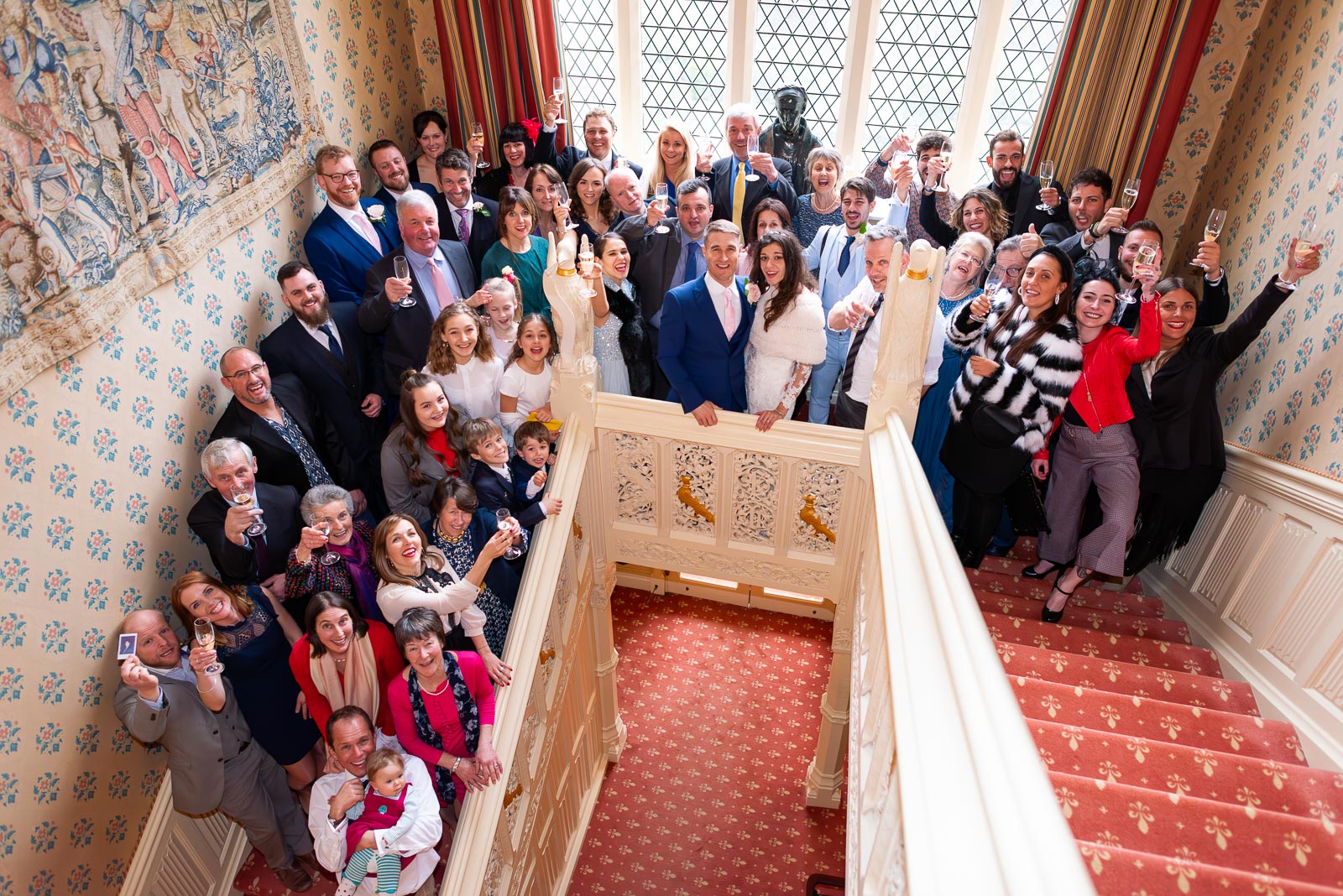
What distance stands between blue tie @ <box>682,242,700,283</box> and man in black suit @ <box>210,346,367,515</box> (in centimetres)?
197

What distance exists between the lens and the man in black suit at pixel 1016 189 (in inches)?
176

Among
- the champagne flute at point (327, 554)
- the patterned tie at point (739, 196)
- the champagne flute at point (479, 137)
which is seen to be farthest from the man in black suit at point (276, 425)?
the patterned tie at point (739, 196)

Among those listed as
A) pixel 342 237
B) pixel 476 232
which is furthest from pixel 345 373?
pixel 476 232

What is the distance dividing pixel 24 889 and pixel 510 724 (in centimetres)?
184

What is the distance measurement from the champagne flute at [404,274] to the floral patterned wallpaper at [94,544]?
0.87 m

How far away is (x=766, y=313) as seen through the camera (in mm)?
3346

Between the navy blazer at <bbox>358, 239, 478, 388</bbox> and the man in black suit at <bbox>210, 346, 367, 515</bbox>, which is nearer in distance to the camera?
the man in black suit at <bbox>210, 346, 367, 515</bbox>

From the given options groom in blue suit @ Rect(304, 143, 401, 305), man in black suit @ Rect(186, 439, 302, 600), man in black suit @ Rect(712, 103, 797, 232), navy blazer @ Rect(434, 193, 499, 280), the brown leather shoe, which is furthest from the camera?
man in black suit @ Rect(712, 103, 797, 232)

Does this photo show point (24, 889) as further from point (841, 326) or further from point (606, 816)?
point (841, 326)

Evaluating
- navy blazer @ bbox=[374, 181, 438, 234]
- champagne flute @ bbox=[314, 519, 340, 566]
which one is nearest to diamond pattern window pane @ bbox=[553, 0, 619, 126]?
navy blazer @ bbox=[374, 181, 438, 234]

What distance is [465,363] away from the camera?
11.3 feet

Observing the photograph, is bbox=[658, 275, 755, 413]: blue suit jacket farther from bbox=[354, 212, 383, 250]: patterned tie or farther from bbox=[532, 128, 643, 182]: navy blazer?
bbox=[532, 128, 643, 182]: navy blazer

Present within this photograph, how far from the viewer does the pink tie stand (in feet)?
13.3

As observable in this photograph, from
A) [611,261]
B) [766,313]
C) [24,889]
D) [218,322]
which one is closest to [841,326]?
[766,313]
